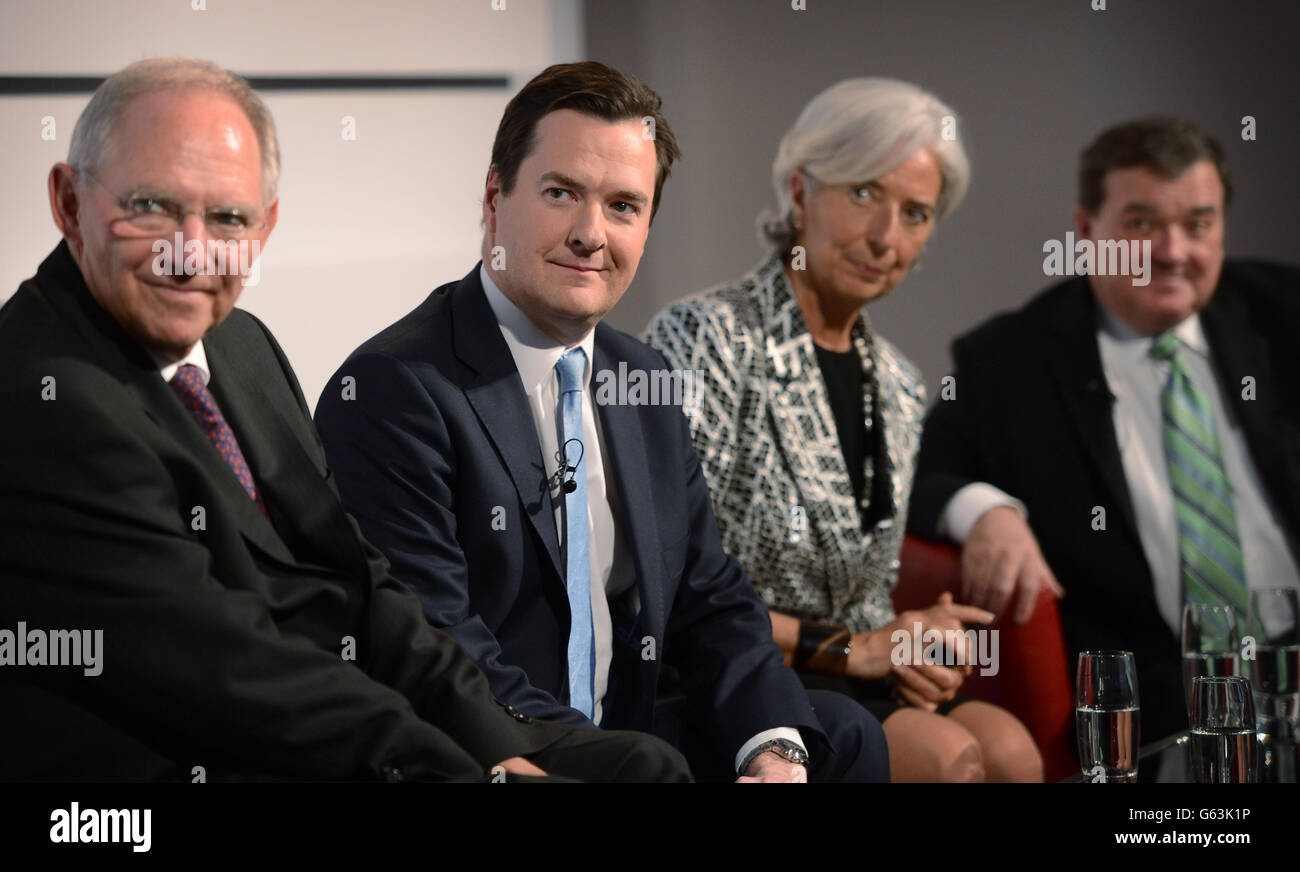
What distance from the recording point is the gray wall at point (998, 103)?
11.4 ft

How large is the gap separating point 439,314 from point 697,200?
4.66 ft

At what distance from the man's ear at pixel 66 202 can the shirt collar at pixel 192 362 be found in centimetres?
17

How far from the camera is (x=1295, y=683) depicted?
2443mm

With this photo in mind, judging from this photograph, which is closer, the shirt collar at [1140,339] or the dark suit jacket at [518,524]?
the dark suit jacket at [518,524]

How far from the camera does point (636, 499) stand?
→ 226 cm

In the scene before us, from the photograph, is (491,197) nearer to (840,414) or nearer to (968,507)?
(840,414)

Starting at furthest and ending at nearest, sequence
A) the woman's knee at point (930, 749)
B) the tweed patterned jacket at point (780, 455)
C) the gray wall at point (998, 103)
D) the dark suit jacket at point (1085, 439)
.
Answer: the gray wall at point (998, 103)
the dark suit jacket at point (1085, 439)
the tweed patterned jacket at point (780, 455)
the woman's knee at point (930, 749)

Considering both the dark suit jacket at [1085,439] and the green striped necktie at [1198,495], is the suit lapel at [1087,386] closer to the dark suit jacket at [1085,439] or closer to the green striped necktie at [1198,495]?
the dark suit jacket at [1085,439]

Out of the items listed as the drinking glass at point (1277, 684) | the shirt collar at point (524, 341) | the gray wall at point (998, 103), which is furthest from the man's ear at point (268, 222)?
the drinking glass at point (1277, 684)

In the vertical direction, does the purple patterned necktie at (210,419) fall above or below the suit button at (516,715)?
above

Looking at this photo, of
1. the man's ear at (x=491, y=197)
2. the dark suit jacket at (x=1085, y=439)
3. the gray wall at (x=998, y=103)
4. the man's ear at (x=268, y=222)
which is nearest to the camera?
the man's ear at (x=268, y=222)

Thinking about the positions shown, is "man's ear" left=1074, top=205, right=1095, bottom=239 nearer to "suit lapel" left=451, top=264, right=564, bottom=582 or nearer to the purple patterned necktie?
"suit lapel" left=451, top=264, right=564, bottom=582

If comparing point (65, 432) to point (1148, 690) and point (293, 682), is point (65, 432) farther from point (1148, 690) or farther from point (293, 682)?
point (1148, 690)
